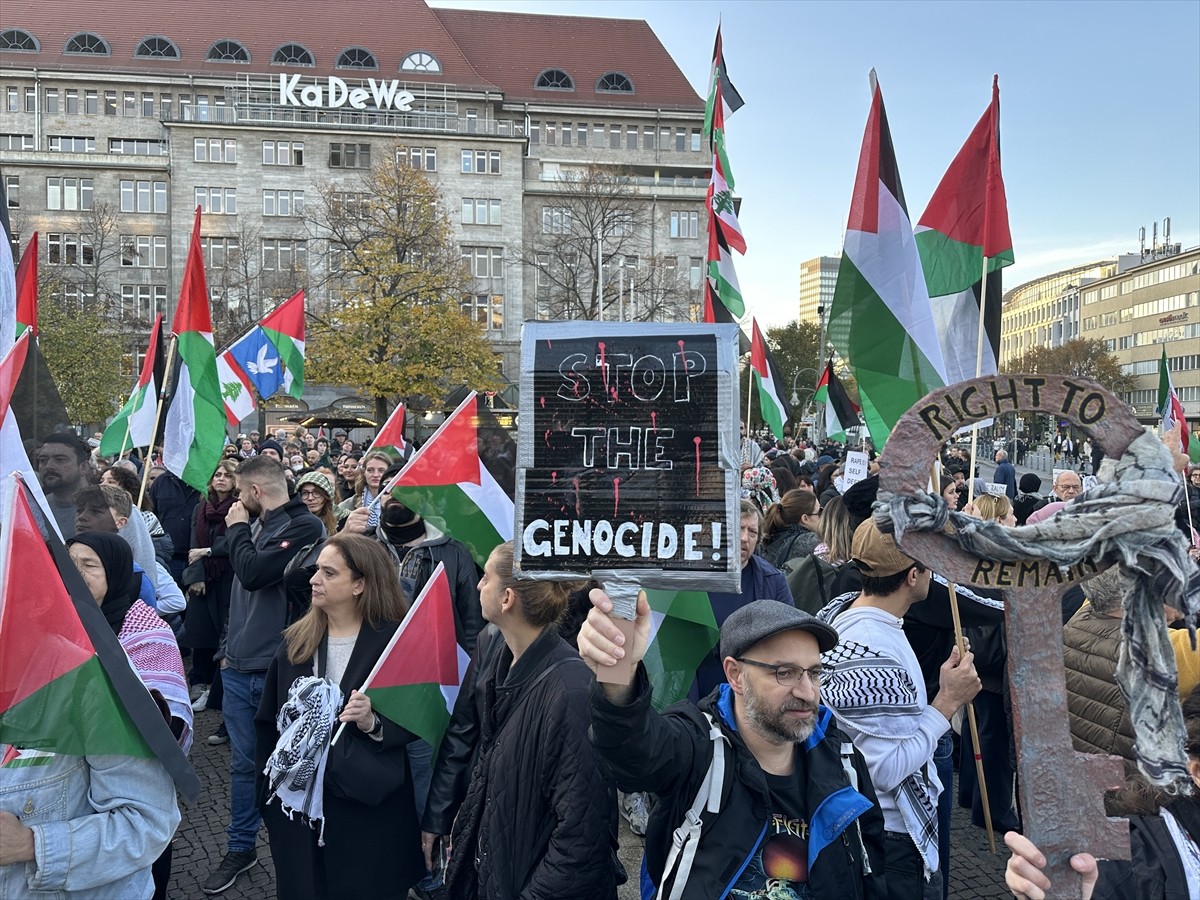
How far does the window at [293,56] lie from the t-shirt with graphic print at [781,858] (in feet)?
207

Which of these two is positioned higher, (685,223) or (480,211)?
(480,211)

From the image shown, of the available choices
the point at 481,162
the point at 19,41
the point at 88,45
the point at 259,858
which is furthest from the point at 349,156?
the point at 259,858

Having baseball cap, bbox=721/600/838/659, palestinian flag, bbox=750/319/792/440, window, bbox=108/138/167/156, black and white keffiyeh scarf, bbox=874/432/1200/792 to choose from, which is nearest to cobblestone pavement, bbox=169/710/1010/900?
baseball cap, bbox=721/600/838/659

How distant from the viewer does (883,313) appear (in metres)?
4.27

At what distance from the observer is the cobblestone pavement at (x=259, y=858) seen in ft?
15.0

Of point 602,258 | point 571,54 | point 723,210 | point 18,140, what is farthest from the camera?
point 571,54

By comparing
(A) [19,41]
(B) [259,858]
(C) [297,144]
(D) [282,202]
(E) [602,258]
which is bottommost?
(B) [259,858]

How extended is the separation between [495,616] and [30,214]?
60570mm

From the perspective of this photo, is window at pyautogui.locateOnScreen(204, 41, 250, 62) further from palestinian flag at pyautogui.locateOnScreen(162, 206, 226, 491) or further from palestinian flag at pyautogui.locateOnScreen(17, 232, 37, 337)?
palestinian flag at pyautogui.locateOnScreen(17, 232, 37, 337)

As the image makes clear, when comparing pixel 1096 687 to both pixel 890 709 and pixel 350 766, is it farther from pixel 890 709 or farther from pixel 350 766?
pixel 350 766

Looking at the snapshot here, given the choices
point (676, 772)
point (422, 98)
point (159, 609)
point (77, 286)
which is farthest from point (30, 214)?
point (676, 772)

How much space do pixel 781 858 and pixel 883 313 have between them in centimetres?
266

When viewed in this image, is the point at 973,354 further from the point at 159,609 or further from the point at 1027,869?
the point at 159,609

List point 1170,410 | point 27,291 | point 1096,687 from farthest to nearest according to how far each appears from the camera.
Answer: point 1170,410 < point 27,291 < point 1096,687
